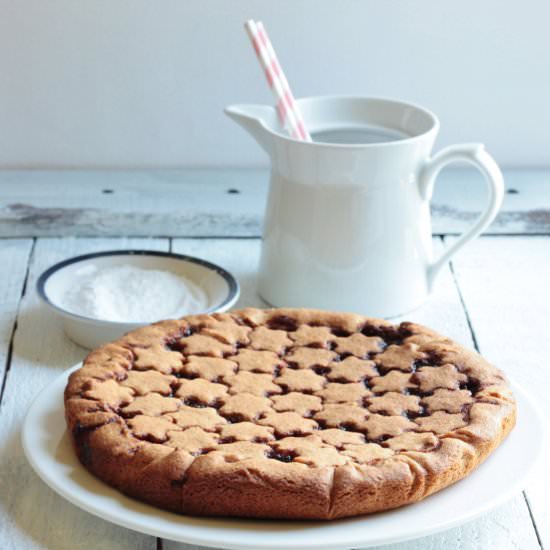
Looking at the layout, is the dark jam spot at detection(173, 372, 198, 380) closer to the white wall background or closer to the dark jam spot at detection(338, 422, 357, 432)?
the dark jam spot at detection(338, 422, 357, 432)

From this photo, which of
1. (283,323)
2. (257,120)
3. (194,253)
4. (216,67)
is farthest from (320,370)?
(216,67)

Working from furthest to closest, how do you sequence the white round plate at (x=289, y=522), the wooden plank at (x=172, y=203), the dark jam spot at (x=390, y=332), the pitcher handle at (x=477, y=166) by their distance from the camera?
the wooden plank at (x=172, y=203) < the pitcher handle at (x=477, y=166) < the dark jam spot at (x=390, y=332) < the white round plate at (x=289, y=522)

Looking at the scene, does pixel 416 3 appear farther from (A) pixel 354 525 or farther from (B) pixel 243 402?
(A) pixel 354 525

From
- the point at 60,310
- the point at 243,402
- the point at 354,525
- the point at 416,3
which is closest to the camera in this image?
the point at 354,525

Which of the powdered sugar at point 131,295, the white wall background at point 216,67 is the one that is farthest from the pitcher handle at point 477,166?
the white wall background at point 216,67

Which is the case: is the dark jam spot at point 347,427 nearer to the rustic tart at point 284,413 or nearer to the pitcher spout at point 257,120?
the rustic tart at point 284,413

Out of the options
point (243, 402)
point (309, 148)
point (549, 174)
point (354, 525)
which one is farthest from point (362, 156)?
point (549, 174)

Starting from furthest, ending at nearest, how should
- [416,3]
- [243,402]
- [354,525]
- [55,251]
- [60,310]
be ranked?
1. [416,3]
2. [55,251]
3. [60,310]
4. [243,402]
5. [354,525]
